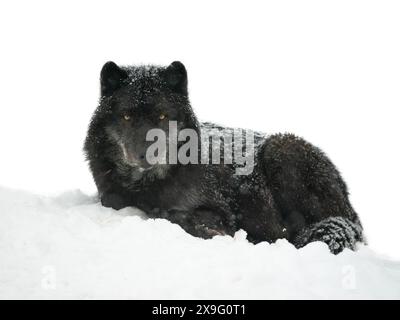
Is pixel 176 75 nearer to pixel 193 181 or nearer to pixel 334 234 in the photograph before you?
pixel 193 181

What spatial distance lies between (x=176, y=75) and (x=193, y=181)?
1501mm

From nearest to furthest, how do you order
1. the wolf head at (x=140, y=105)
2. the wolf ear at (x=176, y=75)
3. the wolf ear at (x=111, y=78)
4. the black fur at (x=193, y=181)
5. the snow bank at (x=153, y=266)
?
the snow bank at (x=153, y=266), the wolf head at (x=140, y=105), the black fur at (x=193, y=181), the wolf ear at (x=111, y=78), the wolf ear at (x=176, y=75)

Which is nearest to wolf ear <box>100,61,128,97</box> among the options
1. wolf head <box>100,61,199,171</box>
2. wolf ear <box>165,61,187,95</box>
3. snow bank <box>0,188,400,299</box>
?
wolf head <box>100,61,199,171</box>

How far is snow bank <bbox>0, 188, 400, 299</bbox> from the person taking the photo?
160 inches

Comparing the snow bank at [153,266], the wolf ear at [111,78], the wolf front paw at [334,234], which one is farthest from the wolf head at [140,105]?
the wolf front paw at [334,234]

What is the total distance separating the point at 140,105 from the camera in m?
6.39

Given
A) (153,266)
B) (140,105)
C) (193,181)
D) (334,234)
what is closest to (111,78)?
(140,105)

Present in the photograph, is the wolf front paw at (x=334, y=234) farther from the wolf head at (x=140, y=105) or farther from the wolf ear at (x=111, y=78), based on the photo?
the wolf ear at (x=111, y=78)

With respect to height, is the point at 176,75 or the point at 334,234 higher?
the point at 176,75

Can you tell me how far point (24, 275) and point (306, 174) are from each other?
456 cm

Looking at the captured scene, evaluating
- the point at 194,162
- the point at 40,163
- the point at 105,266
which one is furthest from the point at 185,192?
Result: the point at 40,163

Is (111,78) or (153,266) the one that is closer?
(153,266)

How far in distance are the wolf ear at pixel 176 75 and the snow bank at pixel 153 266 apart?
2.29m

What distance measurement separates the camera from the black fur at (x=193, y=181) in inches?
254
